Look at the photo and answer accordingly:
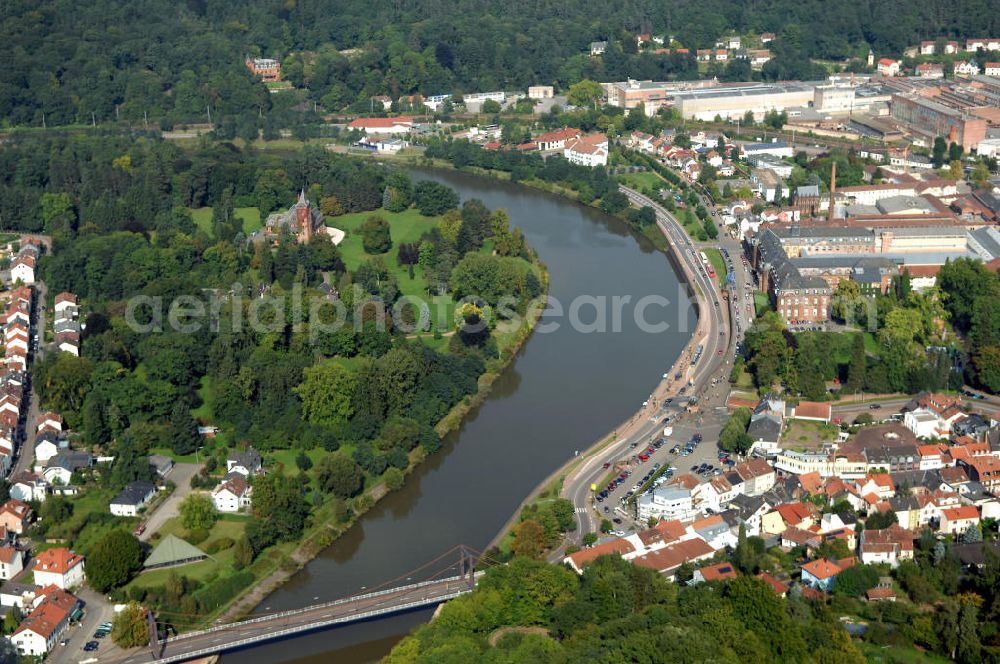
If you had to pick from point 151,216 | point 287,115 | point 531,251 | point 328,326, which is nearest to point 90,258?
point 151,216

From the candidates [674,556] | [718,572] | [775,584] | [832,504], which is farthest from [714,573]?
[832,504]

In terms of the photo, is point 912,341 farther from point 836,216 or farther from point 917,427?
point 836,216

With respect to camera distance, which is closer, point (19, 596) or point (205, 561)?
point (19, 596)

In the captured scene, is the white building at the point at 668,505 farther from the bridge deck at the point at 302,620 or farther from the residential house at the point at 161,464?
the residential house at the point at 161,464

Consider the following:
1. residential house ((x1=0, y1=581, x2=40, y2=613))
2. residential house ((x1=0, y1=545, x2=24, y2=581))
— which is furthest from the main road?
residential house ((x1=0, y1=545, x2=24, y2=581))

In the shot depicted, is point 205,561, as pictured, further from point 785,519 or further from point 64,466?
point 785,519

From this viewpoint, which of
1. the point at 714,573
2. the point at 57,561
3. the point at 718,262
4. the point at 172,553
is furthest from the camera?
the point at 718,262

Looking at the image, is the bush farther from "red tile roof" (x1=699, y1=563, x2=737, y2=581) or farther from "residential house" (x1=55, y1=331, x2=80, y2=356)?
"residential house" (x1=55, y1=331, x2=80, y2=356)
